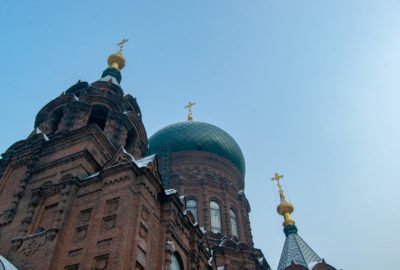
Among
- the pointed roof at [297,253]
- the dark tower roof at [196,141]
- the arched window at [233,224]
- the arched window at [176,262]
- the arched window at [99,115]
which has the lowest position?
→ the arched window at [176,262]

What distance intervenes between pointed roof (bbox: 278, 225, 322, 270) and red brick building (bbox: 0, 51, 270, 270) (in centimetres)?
99

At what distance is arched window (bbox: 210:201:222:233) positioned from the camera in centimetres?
1909

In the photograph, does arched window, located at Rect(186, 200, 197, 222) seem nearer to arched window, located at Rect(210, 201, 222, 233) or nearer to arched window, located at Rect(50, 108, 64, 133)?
arched window, located at Rect(210, 201, 222, 233)

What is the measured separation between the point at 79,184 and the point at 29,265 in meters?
2.44

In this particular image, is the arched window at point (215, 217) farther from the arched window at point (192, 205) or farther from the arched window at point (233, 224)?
the arched window at point (192, 205)

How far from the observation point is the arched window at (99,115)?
15.6 m

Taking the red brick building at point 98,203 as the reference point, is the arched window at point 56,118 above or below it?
above

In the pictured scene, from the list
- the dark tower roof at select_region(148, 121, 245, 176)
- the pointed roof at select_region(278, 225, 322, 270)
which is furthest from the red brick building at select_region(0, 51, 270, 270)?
the dark tower roof at select_region(148, 121, 245, 176)

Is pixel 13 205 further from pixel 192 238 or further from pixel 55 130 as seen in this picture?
pixel 192 238

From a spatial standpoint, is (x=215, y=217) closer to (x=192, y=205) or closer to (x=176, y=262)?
(x=192, y=205)

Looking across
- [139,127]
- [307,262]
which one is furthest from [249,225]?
[139,127]

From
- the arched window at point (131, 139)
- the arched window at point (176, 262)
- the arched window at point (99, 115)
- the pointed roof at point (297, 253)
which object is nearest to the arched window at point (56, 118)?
the arched window at point (99, 115)

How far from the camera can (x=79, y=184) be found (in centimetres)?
1134

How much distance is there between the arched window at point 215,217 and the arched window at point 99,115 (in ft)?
23.2
